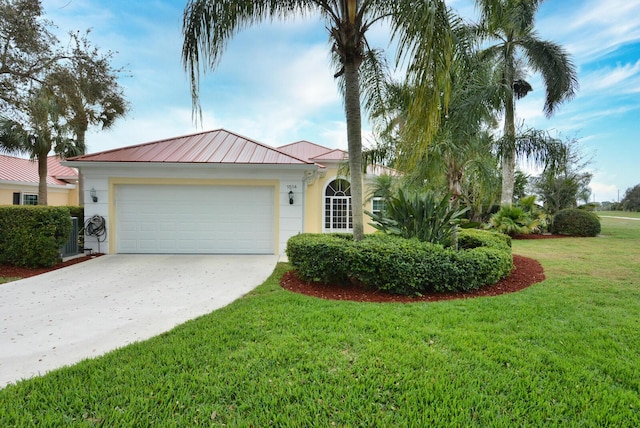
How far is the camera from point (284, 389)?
2.68 m

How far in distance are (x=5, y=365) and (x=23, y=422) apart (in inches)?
57.0

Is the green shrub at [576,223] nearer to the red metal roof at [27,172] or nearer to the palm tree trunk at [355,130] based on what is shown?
the palm tree trunk at [355,130]

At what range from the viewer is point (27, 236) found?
7516 mm

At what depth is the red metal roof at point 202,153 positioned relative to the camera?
9.59 meters

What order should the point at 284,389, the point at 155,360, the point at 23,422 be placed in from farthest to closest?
the point at 155,360 < the point at 284,389 < the point at 23,422

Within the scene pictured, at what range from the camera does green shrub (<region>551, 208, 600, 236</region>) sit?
51.9 feet

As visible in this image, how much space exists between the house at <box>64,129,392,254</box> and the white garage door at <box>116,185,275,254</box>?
3cm

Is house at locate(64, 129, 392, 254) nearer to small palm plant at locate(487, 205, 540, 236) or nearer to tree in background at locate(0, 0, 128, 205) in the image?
tree in background at locate(0, 0, 128, 205)

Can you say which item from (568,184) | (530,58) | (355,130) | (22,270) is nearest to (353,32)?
(355,130)

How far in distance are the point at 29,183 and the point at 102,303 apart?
18.7 m

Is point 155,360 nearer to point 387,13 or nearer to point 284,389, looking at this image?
point 284,389

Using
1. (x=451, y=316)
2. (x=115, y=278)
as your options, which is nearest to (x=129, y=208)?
(x=115, y=278)

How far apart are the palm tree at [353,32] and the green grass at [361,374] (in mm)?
3057

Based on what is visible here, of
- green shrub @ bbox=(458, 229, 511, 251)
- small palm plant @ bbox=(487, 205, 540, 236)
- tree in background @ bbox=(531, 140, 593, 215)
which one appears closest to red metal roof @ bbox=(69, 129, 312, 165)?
green shrub @ bbox=(458, 229, 511, 251)
